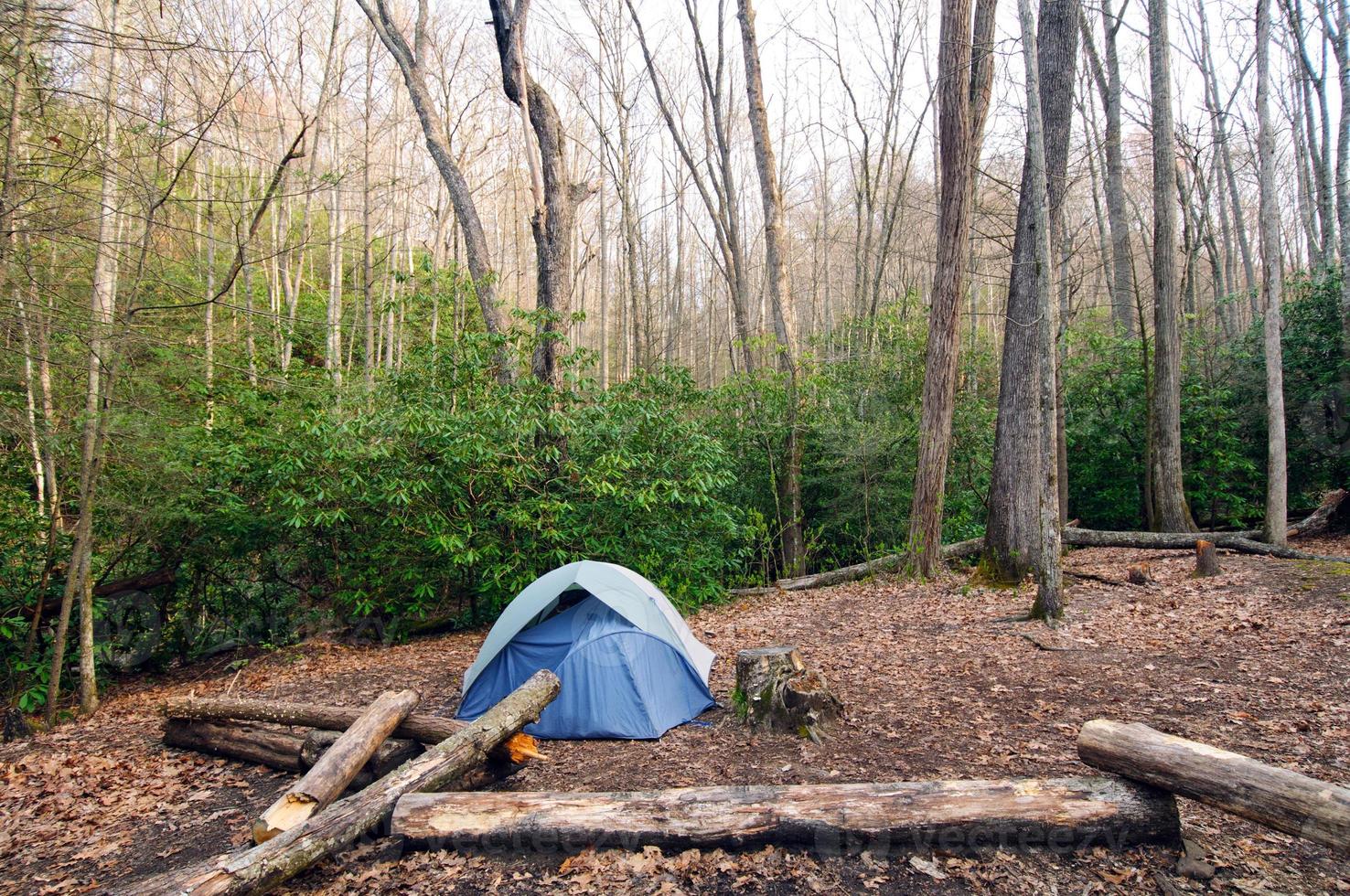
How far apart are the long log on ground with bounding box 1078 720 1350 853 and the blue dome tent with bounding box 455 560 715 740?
112 inches

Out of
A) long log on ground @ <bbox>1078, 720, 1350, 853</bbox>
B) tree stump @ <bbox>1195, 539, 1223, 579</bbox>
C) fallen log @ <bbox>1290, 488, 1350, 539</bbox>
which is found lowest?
long log on ground @ <bbox>1078, 720, 1350, 853</bbox>

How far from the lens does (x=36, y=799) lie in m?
4.63

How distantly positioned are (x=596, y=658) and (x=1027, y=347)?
6.54 m

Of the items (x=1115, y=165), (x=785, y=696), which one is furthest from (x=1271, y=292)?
(x=785, y=696)

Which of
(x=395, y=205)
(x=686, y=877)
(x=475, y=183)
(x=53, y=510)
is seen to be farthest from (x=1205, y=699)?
(x=475, y=183)

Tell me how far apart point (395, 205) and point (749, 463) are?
46.1ft

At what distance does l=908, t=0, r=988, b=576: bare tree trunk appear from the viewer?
9.03 m

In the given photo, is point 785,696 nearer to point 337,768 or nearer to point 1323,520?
point 337,768

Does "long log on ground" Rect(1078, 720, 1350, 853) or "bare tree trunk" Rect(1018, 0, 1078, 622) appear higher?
"bare tree trunk" Rect(1018, 0, 1078, 622)

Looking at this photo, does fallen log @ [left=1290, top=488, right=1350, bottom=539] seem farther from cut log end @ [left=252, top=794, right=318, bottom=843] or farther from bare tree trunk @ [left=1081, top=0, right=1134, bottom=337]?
cut log end @ [left=252, top=794, right=318, bottom=843]

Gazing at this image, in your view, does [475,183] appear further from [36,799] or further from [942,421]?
[36,799]

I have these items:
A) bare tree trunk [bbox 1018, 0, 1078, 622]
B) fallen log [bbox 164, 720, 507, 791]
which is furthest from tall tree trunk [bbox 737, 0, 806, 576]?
Answer: fallen log [bbox 164, 720, 507, 791]

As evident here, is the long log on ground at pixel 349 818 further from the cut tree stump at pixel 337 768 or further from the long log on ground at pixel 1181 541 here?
the long log on ground at pixel 1181 541

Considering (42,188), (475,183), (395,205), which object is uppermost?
(475,183)
